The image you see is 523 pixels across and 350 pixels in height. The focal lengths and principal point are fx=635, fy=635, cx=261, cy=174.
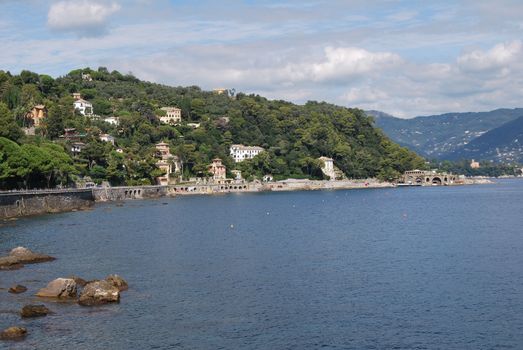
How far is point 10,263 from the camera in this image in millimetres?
48031

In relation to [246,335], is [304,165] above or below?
above

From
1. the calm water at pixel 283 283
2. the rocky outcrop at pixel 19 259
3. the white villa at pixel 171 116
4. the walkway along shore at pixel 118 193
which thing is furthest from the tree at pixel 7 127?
the white villa at pixel 171 116

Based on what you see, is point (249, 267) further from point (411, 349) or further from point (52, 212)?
point (52, 212)

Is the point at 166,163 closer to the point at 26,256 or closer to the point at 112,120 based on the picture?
the point at 112,120

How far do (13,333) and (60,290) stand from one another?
7.36 m

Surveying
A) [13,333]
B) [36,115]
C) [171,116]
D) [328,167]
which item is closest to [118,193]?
[36,115]

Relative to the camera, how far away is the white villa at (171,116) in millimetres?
187500

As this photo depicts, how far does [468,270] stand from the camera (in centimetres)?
4575

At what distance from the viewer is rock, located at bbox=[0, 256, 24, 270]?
4750 centimetres

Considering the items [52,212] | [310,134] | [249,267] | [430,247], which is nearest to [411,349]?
[249,267]

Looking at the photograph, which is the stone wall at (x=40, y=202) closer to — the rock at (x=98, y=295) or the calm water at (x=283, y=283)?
the calm water at (x=283, y=283)

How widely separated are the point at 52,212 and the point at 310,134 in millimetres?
112725

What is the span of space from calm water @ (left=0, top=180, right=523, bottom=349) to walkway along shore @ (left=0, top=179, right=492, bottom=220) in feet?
36.2

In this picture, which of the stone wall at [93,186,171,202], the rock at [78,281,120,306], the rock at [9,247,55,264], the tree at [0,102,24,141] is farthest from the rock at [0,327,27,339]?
the stone wall at [93,186,171,202]
